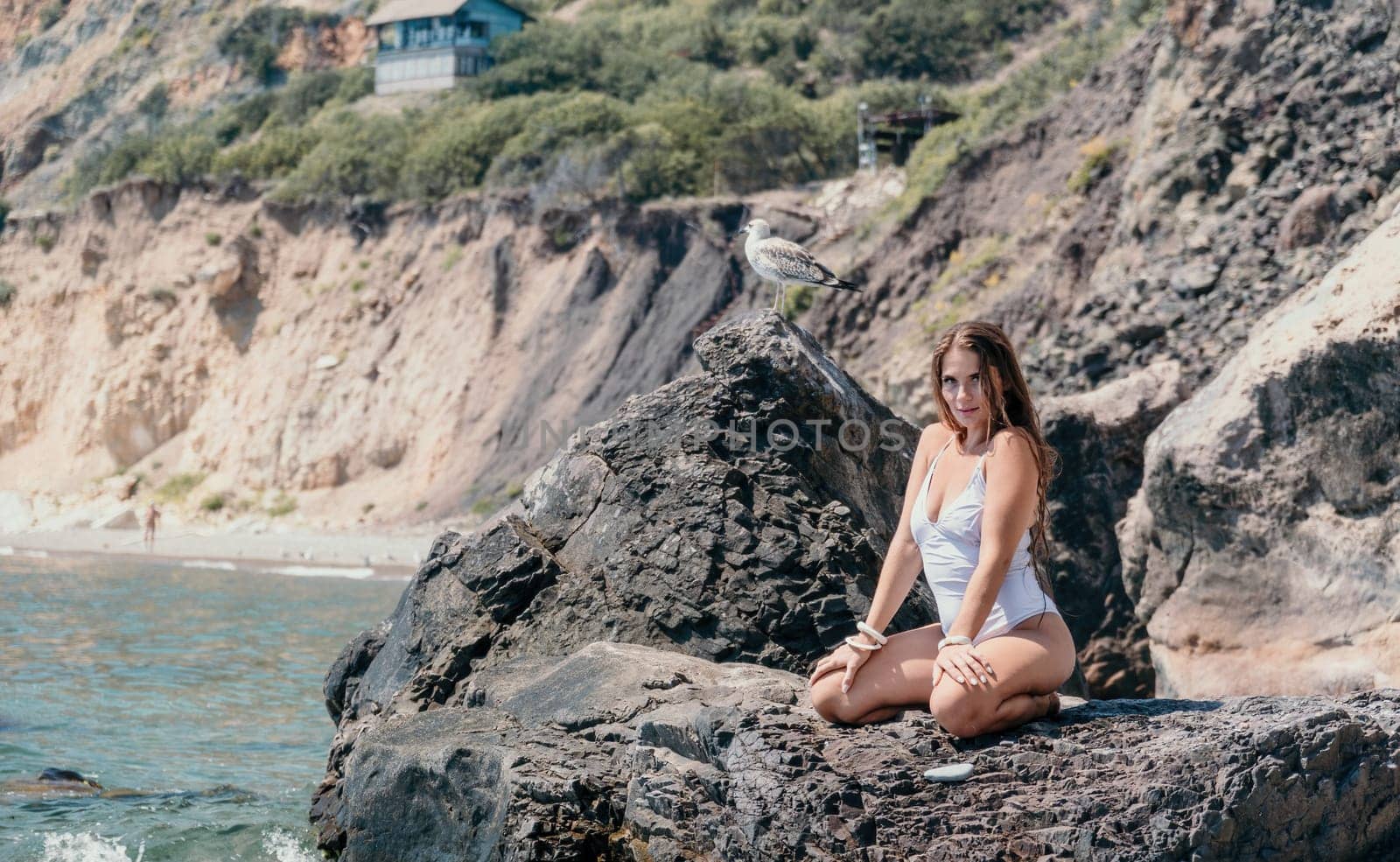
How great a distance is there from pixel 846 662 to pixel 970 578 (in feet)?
1.62

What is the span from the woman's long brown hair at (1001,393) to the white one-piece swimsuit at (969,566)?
14cm

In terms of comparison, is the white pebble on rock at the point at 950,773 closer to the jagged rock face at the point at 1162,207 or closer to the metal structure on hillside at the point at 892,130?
the jagged rock face at the point at 1162,207

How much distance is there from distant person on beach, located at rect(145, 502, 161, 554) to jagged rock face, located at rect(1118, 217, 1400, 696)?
29494 mm

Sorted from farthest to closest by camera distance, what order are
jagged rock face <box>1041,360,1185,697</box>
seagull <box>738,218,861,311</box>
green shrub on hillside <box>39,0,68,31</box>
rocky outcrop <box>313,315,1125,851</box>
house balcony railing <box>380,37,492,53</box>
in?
green shrub on hillside <box>39,0,68,31</box>
house balcony railing <box>380,37,492,53</box>
jagged rock face <box>1041,360,1185,697</box>
seagull <box>738,218,861,311</box>
rocky outcrop <box>313,315,1125,851</box>

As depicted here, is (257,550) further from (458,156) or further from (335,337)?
(458,156)

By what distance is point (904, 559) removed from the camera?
15.4ft

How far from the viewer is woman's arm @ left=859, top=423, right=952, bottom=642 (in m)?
4.62

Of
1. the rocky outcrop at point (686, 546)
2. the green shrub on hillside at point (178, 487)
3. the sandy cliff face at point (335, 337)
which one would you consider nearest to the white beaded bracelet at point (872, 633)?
the rocky outcrop at point (686, 546)

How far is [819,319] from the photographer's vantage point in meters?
30.0

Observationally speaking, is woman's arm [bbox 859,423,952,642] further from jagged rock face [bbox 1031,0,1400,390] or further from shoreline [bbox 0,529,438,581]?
shoreline [bbox 0,529,438,581]

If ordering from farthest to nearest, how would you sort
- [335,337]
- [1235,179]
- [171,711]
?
1. [335,337]
2. [1235,179]
3. [171,711]

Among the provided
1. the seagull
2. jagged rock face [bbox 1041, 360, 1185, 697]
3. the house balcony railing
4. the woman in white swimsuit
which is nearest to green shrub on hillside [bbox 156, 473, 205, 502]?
the house balcony railing

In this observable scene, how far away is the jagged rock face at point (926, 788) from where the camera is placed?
413 cm

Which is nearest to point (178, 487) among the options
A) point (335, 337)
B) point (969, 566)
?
point (335, 337)
